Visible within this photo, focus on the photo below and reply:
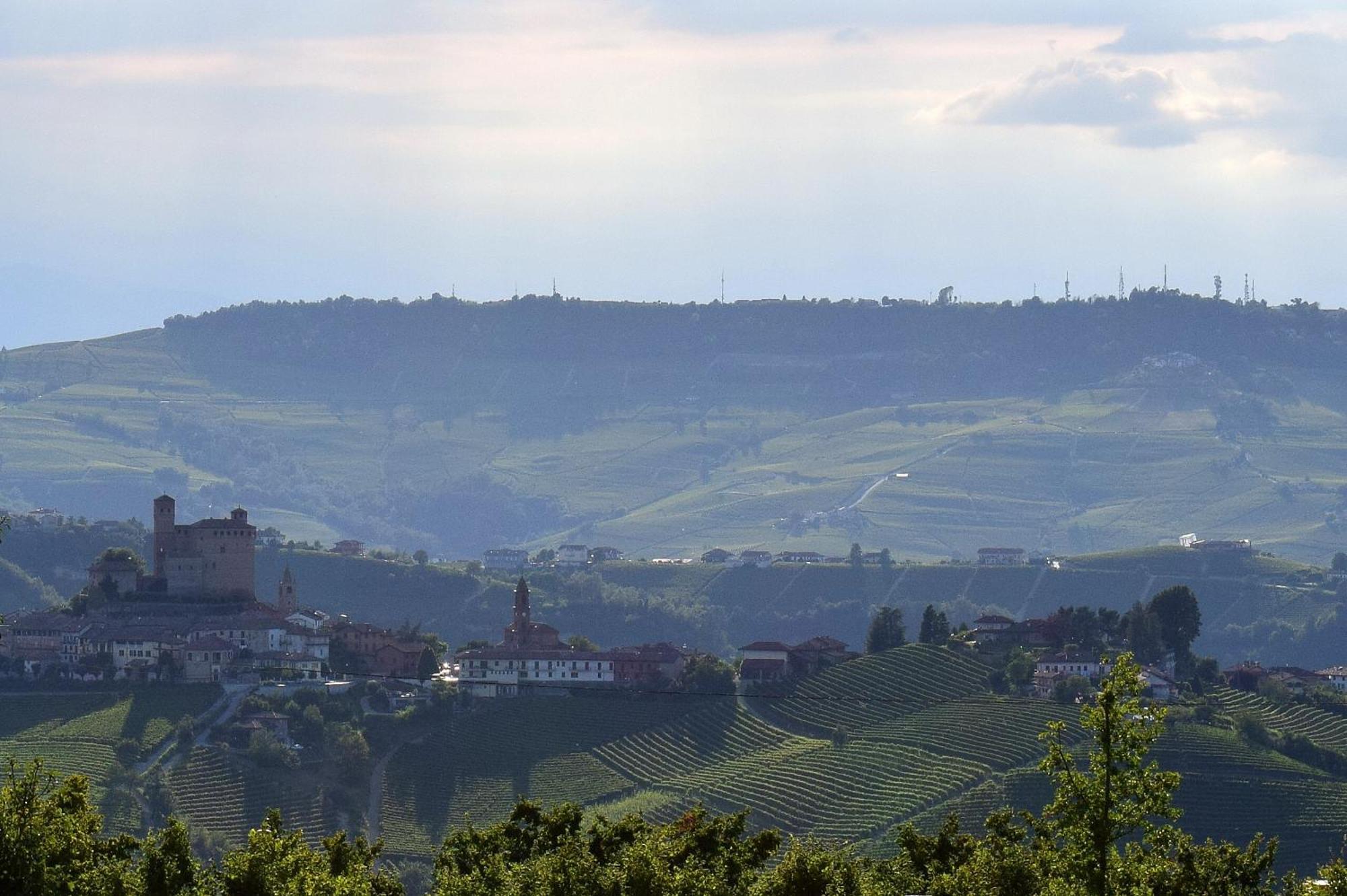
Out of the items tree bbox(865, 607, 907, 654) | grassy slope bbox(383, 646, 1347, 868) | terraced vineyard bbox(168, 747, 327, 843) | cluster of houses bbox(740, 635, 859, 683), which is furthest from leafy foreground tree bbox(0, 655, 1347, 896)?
tree bbox(865, 607, 907, 654)

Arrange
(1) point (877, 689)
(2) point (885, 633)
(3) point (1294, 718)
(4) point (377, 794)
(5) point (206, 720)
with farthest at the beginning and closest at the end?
1. (2) point (885, 633)
2. (1) point (877, 689)
3. (5) point (206, 720)
4. (3) point (1294, 718)
5. (4) point (377, 794)

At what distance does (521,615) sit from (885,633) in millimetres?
18641

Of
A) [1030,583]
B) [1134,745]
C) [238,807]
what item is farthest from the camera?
[1030,583]

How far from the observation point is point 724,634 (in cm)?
18725

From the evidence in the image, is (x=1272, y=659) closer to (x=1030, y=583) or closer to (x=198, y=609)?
(x=1030, y=583)

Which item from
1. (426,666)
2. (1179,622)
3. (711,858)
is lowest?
(426,666)

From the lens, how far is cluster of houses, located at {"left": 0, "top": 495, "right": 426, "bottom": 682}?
112 m

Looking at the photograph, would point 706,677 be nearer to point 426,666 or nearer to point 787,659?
point 787,659

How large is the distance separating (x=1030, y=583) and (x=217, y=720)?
101 m

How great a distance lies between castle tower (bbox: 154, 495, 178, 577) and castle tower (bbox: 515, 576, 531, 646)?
16.0m

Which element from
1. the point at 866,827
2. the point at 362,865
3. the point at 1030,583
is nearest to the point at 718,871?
the point at 362,865

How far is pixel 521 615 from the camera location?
5007 inches

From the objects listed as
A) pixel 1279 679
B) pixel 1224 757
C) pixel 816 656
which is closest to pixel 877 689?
pixel 816 656

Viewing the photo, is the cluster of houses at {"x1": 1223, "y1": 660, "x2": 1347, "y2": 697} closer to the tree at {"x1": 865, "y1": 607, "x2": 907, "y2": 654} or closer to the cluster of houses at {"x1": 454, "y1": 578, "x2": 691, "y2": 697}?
the tree at {"x1": 865, "y1": 607, "x2": 907, "y2": 654}
